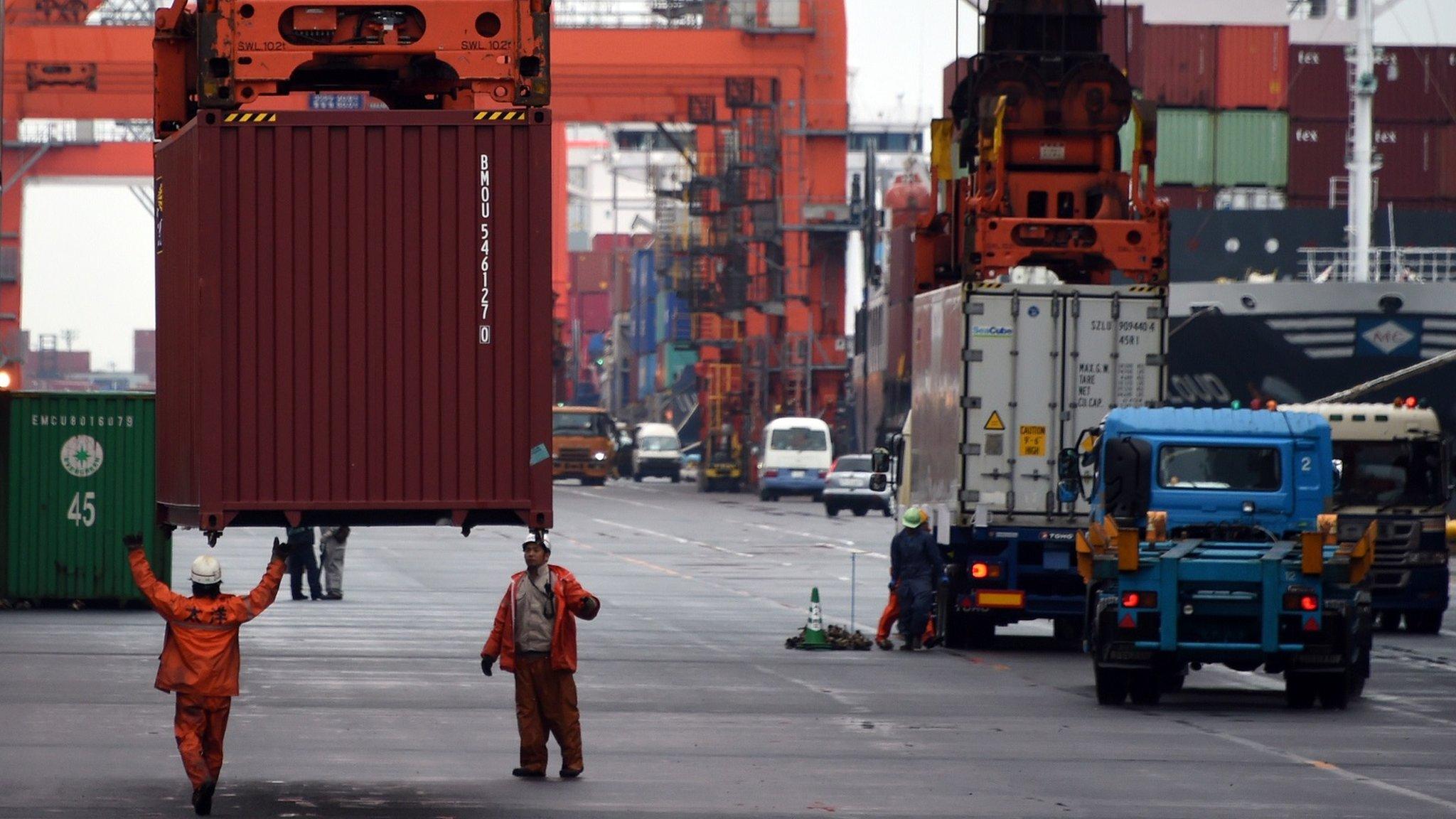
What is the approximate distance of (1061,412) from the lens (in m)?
23.0

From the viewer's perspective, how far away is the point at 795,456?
6719 centimetres

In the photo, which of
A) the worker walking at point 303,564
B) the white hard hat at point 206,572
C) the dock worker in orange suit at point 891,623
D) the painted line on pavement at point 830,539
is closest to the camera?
the white hard hat at point 206,572

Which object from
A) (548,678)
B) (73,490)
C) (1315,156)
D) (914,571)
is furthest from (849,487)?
(548,678)

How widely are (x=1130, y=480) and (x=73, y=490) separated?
13027 millimetres

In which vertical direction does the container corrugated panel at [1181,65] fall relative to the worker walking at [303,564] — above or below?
above

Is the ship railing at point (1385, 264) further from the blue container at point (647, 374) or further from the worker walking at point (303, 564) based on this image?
the blue container at point (647, 374)

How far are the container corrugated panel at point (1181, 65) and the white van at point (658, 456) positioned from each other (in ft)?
107

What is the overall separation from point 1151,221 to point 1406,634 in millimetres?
6542

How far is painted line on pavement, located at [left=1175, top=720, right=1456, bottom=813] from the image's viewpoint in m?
13.6

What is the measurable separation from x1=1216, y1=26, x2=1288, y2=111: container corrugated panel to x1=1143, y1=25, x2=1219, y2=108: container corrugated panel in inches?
10.7

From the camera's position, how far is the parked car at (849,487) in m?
57.4

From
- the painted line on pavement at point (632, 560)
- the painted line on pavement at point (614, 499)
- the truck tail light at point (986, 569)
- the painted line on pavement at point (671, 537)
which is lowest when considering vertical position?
the painted line on pavement at point (614, 499)

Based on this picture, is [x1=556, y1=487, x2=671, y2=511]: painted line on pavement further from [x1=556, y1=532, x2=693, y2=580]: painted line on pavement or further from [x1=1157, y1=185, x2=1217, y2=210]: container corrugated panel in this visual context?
[x1=556, y1=532, x2=693, y2=580]: painted line on pavement

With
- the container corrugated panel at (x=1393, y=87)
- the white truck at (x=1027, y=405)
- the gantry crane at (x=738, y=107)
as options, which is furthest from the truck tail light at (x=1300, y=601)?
the container corrugated panel at (x=1393, y=87)
